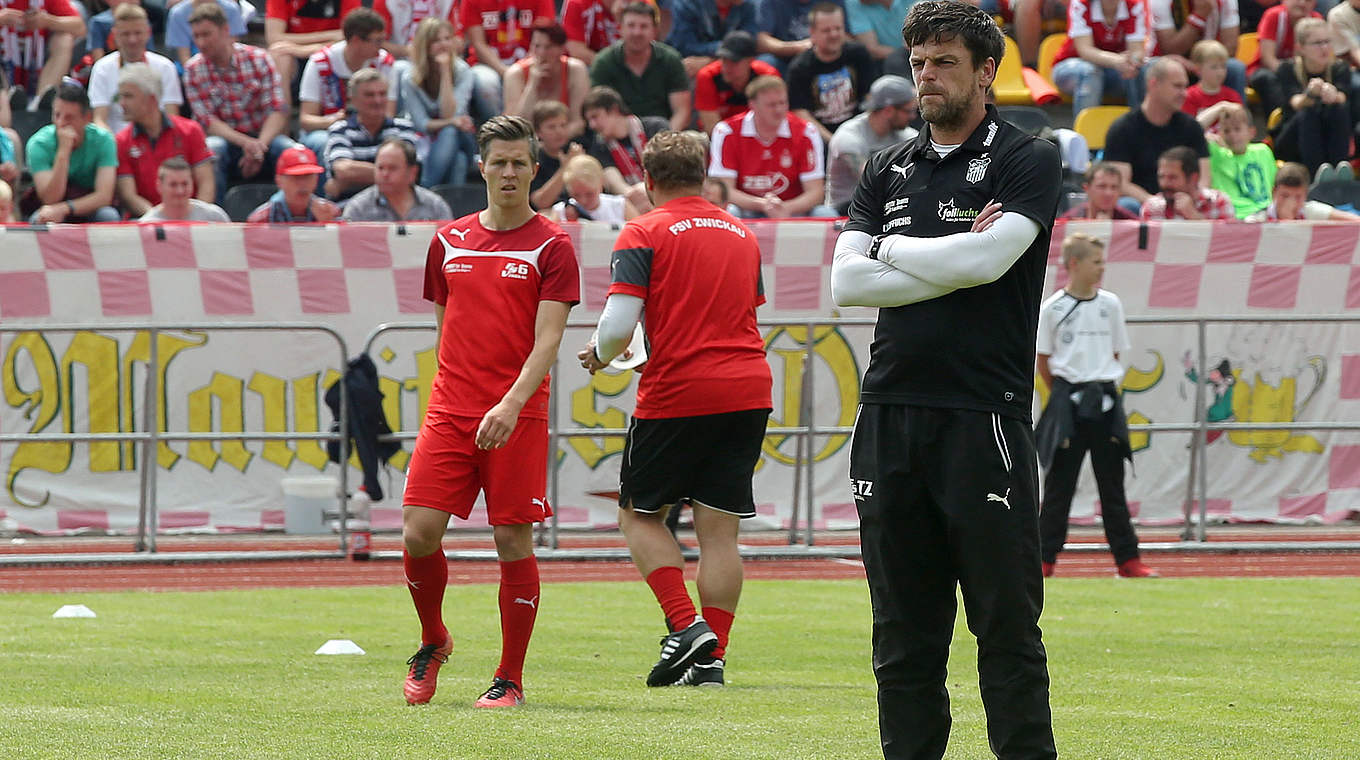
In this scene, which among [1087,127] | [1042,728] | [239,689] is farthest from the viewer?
[1087,127]

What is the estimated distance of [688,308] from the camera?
752 centimetres

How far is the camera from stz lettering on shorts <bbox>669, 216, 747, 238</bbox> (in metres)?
7.52

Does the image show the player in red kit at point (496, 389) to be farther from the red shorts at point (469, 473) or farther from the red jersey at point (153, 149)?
the red jersey at point (153, 149)

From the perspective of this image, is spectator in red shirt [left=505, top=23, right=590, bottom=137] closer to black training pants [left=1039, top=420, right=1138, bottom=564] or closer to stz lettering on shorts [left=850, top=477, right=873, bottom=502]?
black training pants [left=1039, top=420, right=1138, bottom=564]

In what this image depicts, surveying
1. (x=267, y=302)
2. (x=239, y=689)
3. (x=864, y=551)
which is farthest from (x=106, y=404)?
(x=864, y=551)

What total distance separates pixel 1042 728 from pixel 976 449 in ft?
2.30

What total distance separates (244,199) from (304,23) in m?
2.98

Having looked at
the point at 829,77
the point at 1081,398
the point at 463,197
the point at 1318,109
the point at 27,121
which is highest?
the point at 829,77

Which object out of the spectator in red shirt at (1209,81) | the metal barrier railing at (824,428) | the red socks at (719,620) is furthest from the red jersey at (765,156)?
the red socks at (719,620)

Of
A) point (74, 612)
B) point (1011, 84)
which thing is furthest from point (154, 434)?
point (1011, 84)

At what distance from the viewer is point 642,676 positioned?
7.61m

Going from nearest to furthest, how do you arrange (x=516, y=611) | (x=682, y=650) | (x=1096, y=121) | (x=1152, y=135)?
(x=516, y=611)
(x=682, y=650)
(x=1152, y=135)
(x=1096, y=121)

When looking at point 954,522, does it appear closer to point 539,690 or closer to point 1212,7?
point 539,690

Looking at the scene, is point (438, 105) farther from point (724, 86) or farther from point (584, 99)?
point (724, 86)
